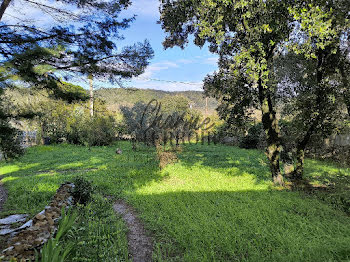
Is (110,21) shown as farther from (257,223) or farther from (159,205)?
(257,223)

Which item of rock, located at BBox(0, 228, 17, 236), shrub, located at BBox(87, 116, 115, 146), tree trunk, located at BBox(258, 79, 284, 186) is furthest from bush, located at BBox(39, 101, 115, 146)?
rock, located at BBox(0, 228, 17, 236)

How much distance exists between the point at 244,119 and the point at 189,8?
14.0 ft

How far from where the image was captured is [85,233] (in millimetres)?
4293

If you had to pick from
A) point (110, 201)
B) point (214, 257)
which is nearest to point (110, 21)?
point (110, 201)

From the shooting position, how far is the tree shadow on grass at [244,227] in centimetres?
360

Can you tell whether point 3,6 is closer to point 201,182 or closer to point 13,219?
point 13,219

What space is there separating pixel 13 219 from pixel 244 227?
5.19 meters

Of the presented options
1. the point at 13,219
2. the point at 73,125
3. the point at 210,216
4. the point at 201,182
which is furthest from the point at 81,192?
the point at 73,125

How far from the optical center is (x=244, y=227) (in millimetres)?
4605

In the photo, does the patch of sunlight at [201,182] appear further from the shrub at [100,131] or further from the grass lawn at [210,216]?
the shrub at [100,131]

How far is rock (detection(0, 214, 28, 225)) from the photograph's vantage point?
4.96 meters

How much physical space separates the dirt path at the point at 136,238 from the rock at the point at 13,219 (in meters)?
2.10

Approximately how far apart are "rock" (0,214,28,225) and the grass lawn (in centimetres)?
35

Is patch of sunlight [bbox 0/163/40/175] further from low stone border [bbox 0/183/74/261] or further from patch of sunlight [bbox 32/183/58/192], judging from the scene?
low stone border [bbox 0/183/74/261]
